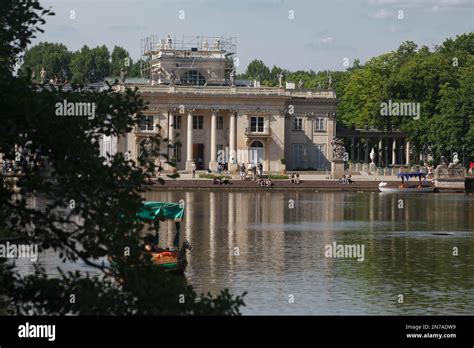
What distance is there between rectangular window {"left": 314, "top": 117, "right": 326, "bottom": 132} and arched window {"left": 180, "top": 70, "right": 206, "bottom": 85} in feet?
38.7

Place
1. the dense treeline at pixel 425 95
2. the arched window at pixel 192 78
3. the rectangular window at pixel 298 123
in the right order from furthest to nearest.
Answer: the arched window at pixel 192 78 < the rectangular window at pixel 298 123 < the dense treeline at pixel 425 95

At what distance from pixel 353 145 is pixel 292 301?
94304 mm

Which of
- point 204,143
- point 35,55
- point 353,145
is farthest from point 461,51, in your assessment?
point 35,55

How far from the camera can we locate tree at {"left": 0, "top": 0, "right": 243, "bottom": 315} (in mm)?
18484

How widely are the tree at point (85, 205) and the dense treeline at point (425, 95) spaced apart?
277ft

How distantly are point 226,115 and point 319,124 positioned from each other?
943 centimetres

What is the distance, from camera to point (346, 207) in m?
70.8

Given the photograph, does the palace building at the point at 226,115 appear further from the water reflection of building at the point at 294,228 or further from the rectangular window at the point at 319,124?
the water reflection of building at the point at 294,228

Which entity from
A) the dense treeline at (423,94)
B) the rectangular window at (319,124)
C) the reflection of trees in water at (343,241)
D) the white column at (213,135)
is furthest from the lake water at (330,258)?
the rectangular window at (319,124)

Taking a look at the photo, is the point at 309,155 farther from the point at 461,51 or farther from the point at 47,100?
the point at 47,100

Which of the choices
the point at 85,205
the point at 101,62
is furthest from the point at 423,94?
the point at 85,205

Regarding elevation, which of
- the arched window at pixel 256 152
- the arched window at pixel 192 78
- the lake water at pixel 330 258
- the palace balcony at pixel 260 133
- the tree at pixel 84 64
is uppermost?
the tree at pixel 84 64

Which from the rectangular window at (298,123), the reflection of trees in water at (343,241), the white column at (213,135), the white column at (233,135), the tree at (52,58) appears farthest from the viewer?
the tree at (52,58)

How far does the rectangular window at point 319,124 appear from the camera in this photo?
111m
